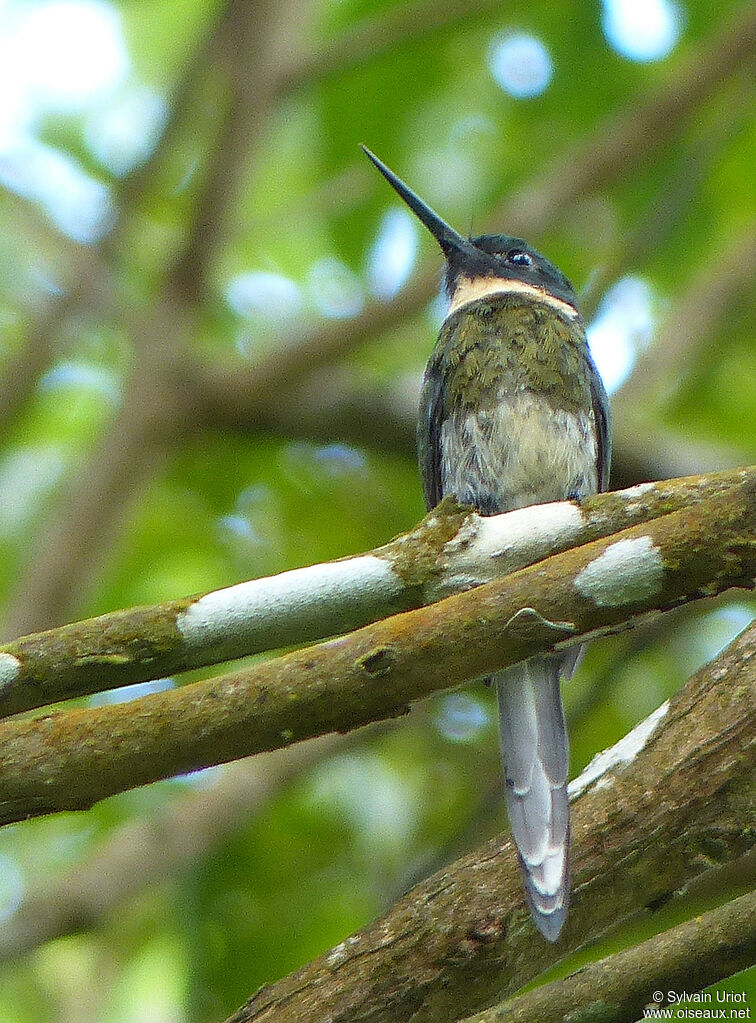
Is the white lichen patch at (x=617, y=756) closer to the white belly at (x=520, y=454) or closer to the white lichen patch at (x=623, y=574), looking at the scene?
the white lichen patch at (x=623, y=574)

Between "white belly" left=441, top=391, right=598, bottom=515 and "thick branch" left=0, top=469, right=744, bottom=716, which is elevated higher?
"white belly" left=441, top=391, right=598, bottom=515

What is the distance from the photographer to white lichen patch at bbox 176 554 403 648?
204 cm

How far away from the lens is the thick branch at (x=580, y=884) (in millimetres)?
2191

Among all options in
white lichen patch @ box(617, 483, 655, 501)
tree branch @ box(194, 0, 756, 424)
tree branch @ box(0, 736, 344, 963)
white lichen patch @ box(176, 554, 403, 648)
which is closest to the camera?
white lichen patch @ box(176, 554, 403, 648)

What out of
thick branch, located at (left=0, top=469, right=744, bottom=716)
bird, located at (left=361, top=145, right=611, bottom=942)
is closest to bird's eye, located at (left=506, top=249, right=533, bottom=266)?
bird, located at (left=361, top=145, right=611, bottom=942)

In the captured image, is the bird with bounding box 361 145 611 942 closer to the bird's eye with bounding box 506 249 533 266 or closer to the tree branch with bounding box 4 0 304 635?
the bird's eye with bounding box 506 249 533 266

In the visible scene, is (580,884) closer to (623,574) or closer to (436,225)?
(623,574)

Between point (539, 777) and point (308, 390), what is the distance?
84.1 inches

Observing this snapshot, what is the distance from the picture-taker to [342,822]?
4375 millimetres

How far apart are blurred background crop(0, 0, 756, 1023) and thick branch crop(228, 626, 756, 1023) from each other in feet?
3.66

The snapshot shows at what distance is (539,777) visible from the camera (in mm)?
2543

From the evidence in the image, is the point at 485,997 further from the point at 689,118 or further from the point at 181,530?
the point at 689,118

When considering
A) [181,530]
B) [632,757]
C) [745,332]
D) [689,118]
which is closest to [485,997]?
[632,757]

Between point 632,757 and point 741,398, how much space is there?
10.0 ft
